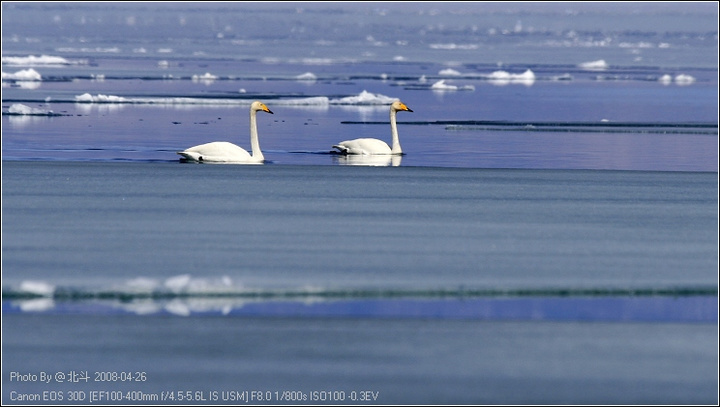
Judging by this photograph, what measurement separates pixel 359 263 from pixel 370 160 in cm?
603

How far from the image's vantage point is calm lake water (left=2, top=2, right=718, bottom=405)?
17.3 ft

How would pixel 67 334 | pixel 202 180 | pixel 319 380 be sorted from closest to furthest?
pixel 319 380 < pixel 67 334 < pixel 202 180

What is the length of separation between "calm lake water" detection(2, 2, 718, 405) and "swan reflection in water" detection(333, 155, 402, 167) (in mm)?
76

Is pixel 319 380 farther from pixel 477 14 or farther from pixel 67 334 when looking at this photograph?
pixel 477 14

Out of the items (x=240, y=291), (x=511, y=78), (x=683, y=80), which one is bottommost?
(x=240, y=291)

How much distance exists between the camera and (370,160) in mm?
13156

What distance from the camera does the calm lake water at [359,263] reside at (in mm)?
5270

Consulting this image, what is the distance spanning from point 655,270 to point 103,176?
5.25 metres

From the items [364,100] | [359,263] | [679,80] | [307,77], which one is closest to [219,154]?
[359,263]

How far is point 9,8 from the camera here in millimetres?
114938

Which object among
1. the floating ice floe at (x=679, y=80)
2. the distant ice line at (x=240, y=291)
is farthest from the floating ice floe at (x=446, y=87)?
the distant ice line at (x=240, y=291)

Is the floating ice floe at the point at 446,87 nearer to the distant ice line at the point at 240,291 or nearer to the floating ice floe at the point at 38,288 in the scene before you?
the distant ice line at the point at 240,291

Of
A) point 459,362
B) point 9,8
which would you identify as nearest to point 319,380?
point 459,362

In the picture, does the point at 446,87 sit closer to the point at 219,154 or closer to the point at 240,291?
the point at 219,154
